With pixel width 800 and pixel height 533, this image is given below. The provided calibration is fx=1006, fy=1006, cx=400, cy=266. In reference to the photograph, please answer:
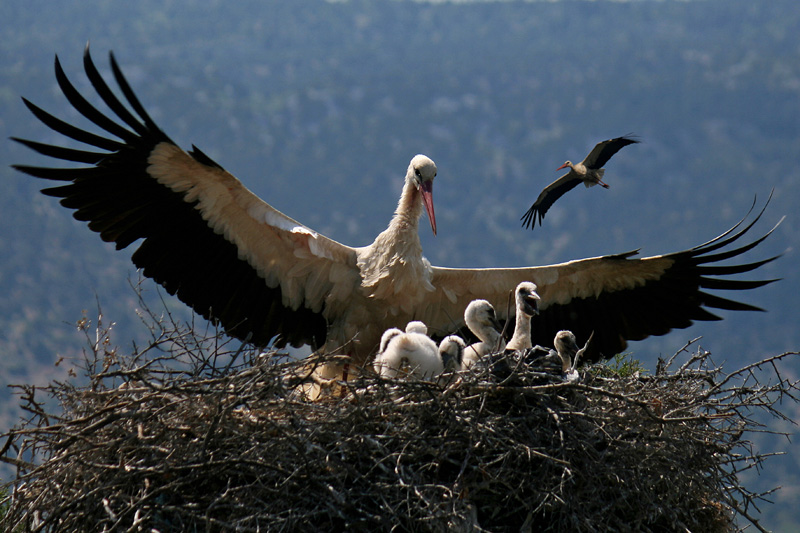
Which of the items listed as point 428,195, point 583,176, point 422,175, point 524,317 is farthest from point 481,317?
point 583,176

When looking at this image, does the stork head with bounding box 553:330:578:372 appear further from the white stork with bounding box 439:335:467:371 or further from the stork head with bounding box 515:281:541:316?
the white stork with bounding box 439:335:467:371

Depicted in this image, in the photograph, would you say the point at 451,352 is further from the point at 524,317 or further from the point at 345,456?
the point at 345,456

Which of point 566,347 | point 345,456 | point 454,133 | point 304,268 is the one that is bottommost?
point 345,456

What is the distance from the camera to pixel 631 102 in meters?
162

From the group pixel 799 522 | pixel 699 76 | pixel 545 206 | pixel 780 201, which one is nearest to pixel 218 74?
pixel 699 76

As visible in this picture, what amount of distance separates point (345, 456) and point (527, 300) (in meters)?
1.63

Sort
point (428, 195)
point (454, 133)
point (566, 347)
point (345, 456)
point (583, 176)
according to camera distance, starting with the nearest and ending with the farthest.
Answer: point (345, 456) → point (566, 347) → point (428, 195) → point (583, 176) → point (454, 133)

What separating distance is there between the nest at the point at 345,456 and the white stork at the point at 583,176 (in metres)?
3.42

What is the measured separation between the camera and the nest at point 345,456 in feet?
14.3

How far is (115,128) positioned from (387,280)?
187 cm

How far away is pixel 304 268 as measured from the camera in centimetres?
646

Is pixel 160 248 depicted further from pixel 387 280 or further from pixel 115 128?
pixel 387 280

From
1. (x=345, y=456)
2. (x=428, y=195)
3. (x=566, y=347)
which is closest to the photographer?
(x=345, y=456)

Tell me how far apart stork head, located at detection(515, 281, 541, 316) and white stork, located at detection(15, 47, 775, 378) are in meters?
0.49
